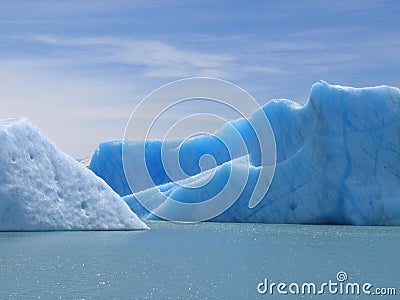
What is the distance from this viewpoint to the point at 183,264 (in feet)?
48.3

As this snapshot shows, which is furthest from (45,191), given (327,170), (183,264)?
(327,170)

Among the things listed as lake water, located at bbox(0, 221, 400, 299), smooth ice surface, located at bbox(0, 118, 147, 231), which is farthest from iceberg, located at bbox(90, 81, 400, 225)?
smooth ice surface, located at bbox(0, 118, 147, 231)

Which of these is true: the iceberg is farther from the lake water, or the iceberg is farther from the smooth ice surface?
the smooth ice surface

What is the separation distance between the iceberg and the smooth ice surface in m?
8.33

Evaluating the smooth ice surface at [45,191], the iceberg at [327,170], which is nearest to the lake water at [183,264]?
the smooth ice surface at [45,191]

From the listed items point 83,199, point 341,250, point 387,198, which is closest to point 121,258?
point 341,250

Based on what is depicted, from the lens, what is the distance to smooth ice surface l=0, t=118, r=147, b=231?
22109 mm

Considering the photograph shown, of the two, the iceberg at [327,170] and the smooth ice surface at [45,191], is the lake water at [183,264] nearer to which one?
the smooth ice surface at [45,191]

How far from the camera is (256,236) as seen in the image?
2248 centimetres

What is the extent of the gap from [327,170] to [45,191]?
42.2 feet

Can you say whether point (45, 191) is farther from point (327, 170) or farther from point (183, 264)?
point (327, 170)

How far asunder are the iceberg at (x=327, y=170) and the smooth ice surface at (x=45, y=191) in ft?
27.3

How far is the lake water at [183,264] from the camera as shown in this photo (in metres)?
11.3

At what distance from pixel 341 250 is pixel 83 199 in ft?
29.4
